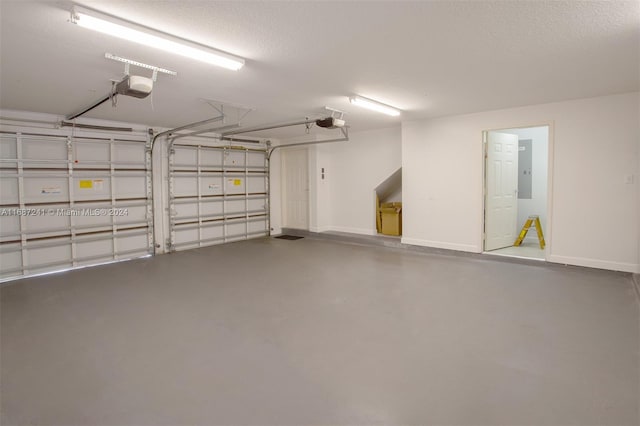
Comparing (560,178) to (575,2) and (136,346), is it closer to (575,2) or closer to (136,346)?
(575,2)

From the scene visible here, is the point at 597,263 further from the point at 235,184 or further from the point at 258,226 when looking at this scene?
the point at 235,184

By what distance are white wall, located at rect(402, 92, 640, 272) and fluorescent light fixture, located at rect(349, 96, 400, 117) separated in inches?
48.3

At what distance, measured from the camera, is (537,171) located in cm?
700

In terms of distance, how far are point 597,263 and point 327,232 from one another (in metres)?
4.88

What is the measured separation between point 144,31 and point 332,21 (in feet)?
4.43

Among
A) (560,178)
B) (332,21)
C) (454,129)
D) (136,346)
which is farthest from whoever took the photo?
(454,129)

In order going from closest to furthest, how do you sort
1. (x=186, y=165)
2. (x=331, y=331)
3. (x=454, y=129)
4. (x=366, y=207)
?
(x=331, y=331) < (x=454, y=129) < (x=186, y=165) < (x=366, y=207)

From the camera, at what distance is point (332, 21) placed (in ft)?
8.04

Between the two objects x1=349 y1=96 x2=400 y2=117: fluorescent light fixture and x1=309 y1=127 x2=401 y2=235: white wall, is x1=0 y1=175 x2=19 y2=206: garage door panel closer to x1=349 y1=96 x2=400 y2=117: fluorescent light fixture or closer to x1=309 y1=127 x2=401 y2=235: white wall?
x1=349 y1=96 x2=400 y2=117: fluorescent light fixture

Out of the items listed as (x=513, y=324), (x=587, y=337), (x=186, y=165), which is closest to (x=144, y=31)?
(x=513, y=324)

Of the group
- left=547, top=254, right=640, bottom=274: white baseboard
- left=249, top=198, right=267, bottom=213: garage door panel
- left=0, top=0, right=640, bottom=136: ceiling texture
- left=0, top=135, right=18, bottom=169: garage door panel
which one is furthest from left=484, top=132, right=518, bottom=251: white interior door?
left=0, top=135, right=18, bottom=169: garage door panel

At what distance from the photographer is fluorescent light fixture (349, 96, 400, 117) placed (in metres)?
4.64

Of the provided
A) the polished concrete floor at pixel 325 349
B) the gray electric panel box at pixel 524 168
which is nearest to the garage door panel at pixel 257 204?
the polished concrete floor at pixel 325 349

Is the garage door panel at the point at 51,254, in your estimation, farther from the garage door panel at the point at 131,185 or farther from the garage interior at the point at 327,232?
the garage door panel at the point at 131,185
